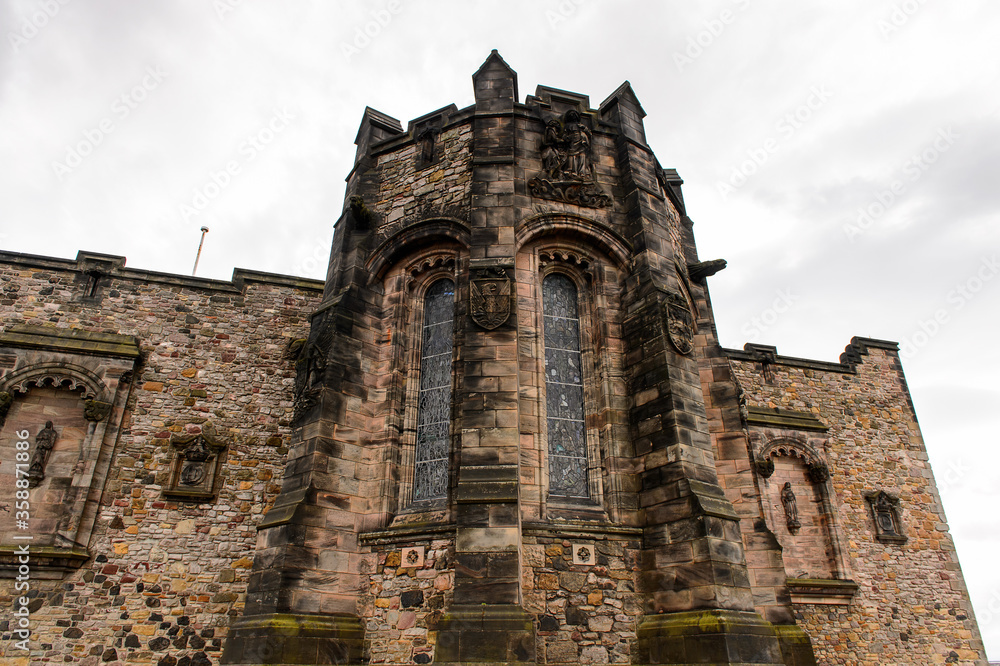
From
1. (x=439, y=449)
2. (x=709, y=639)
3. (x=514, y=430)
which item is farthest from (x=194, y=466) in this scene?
(x=709, y=639)

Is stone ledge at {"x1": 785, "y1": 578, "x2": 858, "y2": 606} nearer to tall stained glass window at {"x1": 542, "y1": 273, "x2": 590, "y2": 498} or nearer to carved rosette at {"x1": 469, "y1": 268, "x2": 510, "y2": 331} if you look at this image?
tall stained glass window at {"x1": 542, "y1": 273, "x2": 590, "y2": 498}

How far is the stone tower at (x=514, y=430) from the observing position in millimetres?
6336

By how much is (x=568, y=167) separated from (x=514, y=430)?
4170 millimetres

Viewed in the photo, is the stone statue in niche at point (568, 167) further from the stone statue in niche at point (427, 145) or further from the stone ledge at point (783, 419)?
the stone ledge at point (783, 419)

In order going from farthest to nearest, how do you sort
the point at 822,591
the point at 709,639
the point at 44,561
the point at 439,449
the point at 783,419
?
the point at 783,419 → the point at 822,591 → the point at 44,561 → the point at 439,449 → the point at 709,639

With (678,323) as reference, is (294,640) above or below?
below

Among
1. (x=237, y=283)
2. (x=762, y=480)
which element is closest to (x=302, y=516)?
(x=237, y=283)

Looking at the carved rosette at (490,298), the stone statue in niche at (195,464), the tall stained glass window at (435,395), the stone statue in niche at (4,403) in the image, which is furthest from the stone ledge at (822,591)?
the stone statue in niche at (4,403)

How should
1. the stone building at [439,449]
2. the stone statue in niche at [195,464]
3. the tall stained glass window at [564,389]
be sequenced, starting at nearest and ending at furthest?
the stone building at [439,449]
the tall stained glass window at [564,389]
the stone statue in niche at [195,464]

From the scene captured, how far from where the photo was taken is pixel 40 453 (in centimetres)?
1007

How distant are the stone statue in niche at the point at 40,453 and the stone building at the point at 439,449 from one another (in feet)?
0.16

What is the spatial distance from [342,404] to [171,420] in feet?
16.9

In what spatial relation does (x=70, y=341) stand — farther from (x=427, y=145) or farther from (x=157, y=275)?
(x=427, y=145)

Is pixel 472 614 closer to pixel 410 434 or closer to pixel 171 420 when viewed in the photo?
pixel 410 434
